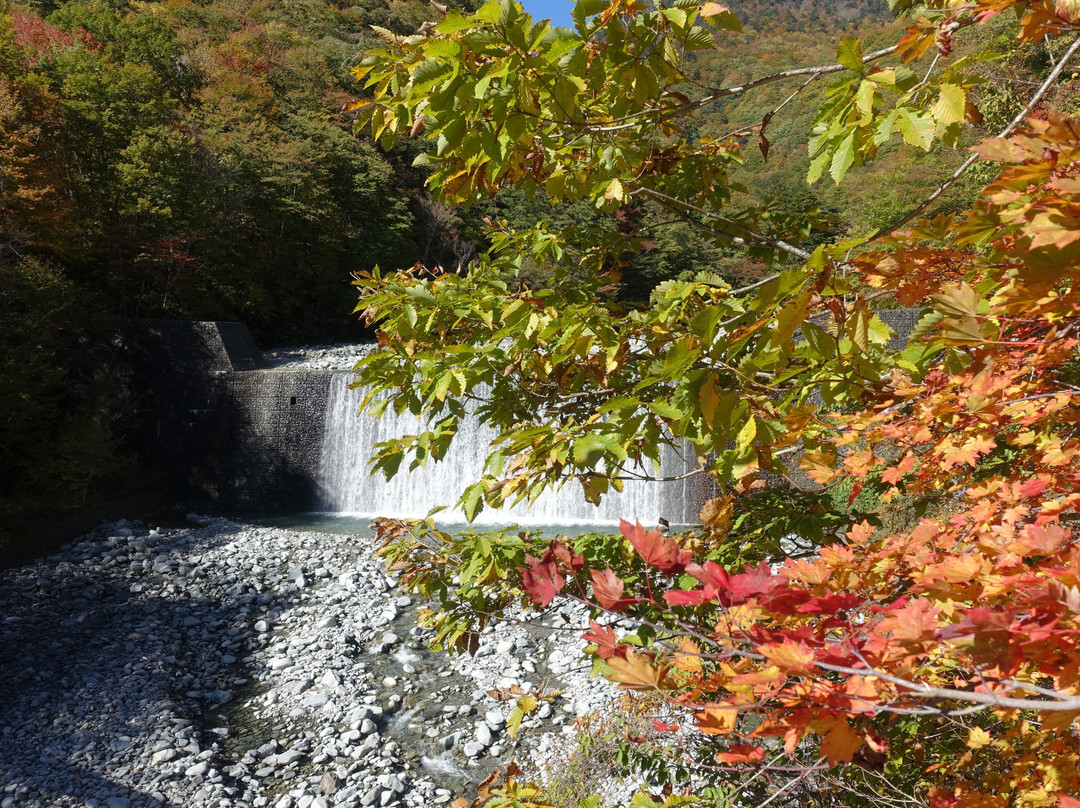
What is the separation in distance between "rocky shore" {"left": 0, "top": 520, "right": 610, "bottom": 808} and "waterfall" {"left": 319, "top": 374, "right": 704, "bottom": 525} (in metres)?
2.32

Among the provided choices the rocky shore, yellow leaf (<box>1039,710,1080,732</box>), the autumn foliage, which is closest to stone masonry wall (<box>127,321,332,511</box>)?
the rocky shore

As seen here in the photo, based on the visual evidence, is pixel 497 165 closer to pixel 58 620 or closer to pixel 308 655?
pixel 308 655

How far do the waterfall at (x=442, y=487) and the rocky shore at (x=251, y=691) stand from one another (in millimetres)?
2315

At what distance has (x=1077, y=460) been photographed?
4.82 ft

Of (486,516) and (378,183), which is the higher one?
(378,183)

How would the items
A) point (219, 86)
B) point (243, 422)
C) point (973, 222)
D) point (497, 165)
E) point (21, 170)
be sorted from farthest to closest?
point (219, 86)
point (243, 422)
point (21, 170)
point (497, 165)
point (973, 222)

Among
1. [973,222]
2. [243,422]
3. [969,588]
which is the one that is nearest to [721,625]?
[969,588]

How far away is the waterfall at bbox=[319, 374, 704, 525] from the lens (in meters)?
8.76

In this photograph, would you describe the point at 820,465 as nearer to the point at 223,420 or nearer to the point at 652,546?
the point at 652,546

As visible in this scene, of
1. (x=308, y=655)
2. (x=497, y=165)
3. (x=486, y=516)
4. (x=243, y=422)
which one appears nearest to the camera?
(x=497, y=165)

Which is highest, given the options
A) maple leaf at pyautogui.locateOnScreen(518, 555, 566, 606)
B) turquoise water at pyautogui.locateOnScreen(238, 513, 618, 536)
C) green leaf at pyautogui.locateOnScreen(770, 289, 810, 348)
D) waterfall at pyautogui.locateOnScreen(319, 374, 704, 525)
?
green leaf at pyautogui.locateOnScreen(770, 289, 810, 348)

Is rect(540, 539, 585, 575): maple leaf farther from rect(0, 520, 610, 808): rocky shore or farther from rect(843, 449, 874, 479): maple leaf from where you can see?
rect(843, 449, 874, 479): maple leaf

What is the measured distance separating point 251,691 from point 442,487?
4917 millimetres

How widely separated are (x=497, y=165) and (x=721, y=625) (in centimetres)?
98
